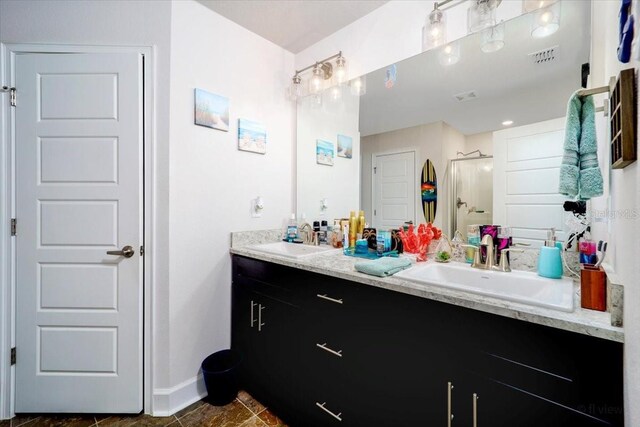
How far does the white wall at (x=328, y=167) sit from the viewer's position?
204 cm

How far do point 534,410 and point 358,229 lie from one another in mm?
1277

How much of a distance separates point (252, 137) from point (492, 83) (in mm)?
1548

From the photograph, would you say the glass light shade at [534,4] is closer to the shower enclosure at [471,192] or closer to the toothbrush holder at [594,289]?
the shower enclosure at [471,192]

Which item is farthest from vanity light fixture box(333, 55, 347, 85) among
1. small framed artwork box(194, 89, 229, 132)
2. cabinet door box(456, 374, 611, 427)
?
cabinet door box(456, 374, 611, 427)

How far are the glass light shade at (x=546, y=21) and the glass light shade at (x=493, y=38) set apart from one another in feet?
0.42

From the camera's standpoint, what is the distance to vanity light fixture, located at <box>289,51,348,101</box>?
2.00 metres

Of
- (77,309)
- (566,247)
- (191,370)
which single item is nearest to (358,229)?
(566,247)

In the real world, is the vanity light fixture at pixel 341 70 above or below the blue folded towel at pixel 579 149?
above

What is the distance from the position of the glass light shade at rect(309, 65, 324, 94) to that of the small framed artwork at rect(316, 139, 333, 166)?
39 centimetres

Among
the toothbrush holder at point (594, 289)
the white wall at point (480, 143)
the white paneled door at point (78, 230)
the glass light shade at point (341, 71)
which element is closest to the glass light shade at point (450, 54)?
the white wall at point (480, 143)

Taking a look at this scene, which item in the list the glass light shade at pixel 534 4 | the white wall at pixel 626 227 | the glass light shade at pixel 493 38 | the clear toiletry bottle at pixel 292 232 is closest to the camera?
the white wall at pixel 626 227

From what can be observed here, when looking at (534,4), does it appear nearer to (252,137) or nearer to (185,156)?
(252,137)

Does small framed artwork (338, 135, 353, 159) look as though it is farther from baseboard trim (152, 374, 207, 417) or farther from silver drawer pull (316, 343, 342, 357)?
baseboard trim (152, 374, 207, 417)

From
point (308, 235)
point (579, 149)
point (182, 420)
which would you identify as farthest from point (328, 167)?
point (182, 420)
